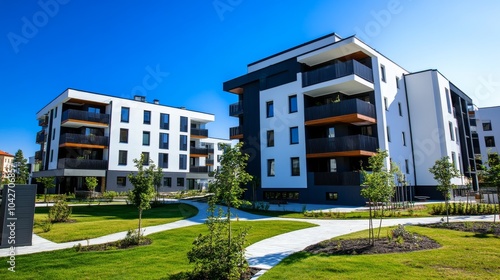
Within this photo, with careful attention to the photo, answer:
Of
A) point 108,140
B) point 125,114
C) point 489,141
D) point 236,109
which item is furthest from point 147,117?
point 489,141

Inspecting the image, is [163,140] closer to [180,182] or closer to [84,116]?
[180,182]

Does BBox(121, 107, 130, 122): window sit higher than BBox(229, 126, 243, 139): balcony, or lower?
higher

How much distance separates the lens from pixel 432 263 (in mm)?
7070

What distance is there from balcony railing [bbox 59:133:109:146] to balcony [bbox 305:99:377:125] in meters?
27.3

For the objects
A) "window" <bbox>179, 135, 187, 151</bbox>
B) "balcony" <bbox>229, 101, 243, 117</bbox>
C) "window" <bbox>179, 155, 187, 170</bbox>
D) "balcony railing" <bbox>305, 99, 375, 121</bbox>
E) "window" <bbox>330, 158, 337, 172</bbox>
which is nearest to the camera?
"balcony railing" <bbox>305, 99, 375, 121</bbox>

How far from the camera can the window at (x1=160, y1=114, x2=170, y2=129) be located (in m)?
45.4

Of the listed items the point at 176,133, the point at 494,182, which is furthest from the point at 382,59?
the point at 176,133

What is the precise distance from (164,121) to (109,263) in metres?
39.4

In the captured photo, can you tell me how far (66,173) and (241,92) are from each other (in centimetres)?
2283

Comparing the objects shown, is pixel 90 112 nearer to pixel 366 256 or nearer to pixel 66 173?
pixel 66 173

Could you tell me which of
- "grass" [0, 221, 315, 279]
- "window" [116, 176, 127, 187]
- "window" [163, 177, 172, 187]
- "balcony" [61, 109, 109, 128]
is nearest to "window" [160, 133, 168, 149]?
"window" [163, 177, 172, 187]

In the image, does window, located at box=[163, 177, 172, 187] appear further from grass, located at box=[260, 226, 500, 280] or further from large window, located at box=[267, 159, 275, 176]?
grass, located at box=[260, 226, 500, 280]

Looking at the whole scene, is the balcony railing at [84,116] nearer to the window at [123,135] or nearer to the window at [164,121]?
the window at [123,135]

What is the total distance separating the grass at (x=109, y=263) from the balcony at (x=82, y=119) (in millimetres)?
32619
